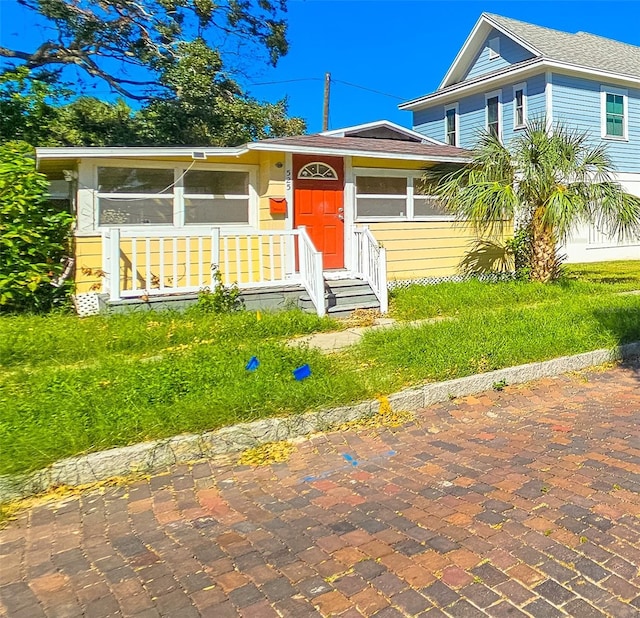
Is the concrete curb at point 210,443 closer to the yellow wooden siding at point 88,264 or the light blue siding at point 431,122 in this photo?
the yellow wooden siding at point 88,264

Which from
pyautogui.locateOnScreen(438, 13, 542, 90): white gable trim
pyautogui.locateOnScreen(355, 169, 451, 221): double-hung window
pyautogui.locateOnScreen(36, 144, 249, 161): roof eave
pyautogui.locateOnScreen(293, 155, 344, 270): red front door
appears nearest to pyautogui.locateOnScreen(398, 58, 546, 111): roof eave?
pyautogui.locateOnScreen(438, 13, 542, 90): white gable trim

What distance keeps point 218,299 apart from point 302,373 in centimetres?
372

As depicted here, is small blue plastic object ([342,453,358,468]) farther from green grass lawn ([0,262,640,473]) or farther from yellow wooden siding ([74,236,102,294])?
yellow wooden siding ([74,236,102,294])

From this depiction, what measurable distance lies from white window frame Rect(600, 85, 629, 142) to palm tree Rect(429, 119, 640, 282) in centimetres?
987

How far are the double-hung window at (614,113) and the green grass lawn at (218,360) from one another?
489 inches

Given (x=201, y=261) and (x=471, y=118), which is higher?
(x=471, y=118)

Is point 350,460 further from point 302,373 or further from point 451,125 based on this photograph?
point 451,125

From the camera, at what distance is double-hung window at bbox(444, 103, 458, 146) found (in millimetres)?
22797

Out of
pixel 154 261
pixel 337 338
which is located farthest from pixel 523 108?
pixel 337 338

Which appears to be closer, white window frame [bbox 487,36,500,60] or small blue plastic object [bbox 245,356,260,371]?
small blue plastic object [bbox 245,356,260,371]

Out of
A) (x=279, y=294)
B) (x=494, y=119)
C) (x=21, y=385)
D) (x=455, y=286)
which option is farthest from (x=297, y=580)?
(x=494, y=119)

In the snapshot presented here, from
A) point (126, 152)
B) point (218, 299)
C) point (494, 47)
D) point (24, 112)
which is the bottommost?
point (218, 299)

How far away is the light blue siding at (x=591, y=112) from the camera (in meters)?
19.2

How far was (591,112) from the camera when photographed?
65.3ft
